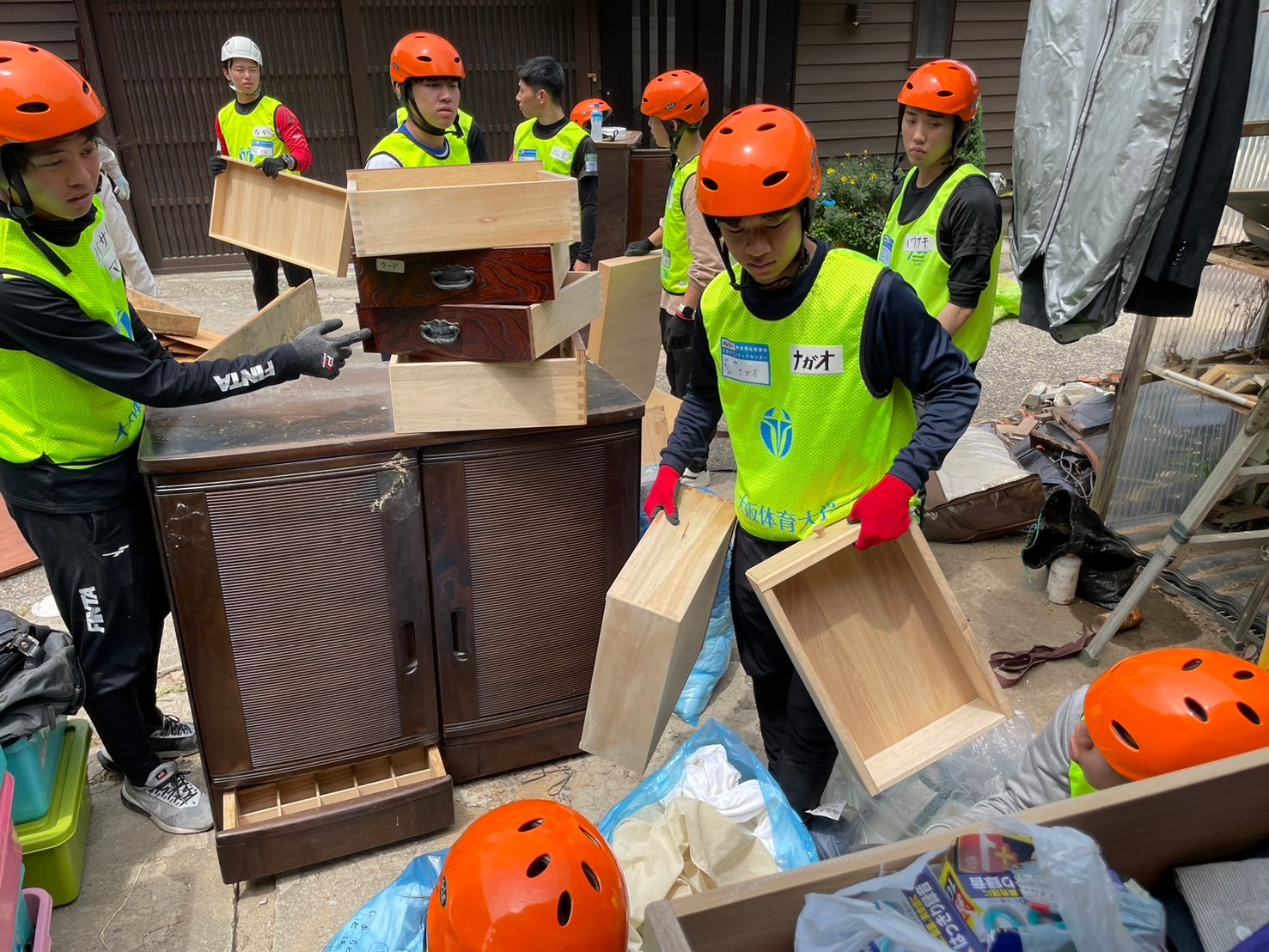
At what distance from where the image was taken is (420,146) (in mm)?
5016

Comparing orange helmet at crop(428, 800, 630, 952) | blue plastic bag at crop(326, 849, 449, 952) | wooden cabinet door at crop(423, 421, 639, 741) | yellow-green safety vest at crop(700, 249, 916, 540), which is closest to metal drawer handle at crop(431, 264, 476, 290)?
wooden cabinet door at crop(423, 421, 639, 741)

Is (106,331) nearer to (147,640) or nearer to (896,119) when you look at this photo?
(147,640)

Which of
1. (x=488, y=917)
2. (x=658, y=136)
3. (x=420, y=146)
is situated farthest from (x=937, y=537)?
(x=488, y=917)

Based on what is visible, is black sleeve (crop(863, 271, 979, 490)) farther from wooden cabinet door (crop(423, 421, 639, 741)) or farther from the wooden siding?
the wooden siding

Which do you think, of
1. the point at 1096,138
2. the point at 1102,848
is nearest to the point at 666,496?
the point at 1102,848

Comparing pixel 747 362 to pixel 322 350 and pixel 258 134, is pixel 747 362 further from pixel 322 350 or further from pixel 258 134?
pixel 258 134

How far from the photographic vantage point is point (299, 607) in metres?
2.71

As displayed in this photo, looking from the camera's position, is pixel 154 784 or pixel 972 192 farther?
pixel 972 192

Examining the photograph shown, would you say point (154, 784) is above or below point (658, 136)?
below

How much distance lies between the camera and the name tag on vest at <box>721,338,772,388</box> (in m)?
2.36

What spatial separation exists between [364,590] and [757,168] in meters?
1.69

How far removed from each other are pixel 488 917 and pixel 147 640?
75.9 inches

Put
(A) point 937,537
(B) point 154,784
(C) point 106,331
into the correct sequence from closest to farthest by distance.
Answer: (C) point 106,331, (B) point 154,784, (A) point 937,537

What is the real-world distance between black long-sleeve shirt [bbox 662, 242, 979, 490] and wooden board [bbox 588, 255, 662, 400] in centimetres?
299
